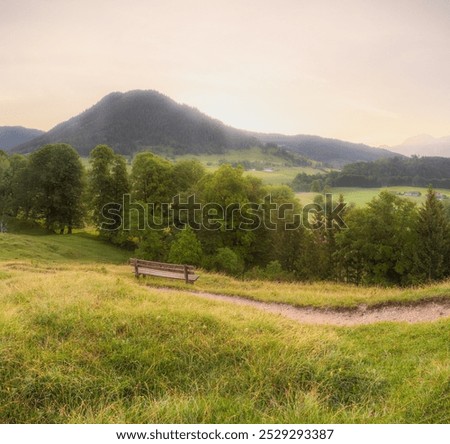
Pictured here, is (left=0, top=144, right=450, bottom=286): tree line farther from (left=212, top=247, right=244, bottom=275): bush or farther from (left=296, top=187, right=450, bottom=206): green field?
(left=296, top=187, right=450, bottom=206): green field

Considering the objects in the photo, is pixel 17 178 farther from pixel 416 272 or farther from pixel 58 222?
pixel 416 272

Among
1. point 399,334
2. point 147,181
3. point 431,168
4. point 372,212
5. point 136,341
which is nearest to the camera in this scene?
point 136,341

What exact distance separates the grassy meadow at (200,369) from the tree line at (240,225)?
2225 centimetres

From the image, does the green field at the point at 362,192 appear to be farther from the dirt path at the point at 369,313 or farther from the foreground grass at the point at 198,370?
the foreground grass at the point at 198,370

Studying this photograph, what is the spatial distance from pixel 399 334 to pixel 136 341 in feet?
20.1

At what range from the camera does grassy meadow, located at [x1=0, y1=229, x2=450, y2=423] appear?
478 centimetres

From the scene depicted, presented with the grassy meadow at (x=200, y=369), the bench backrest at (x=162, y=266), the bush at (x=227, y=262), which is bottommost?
the bush at (x=227, y=262)

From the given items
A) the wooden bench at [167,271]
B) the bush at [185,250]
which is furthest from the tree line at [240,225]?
the wooden bench at [167,271]

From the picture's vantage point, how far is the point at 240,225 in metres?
36.9

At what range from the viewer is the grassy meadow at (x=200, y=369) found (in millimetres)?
4777

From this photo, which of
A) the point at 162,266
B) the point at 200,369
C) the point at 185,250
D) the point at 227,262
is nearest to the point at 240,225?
the point at 227,262

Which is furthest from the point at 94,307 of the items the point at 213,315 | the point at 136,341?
the point at 213,315

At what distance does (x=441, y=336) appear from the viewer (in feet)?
27.2

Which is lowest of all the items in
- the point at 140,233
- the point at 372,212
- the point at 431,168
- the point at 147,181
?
the point at 140,233
